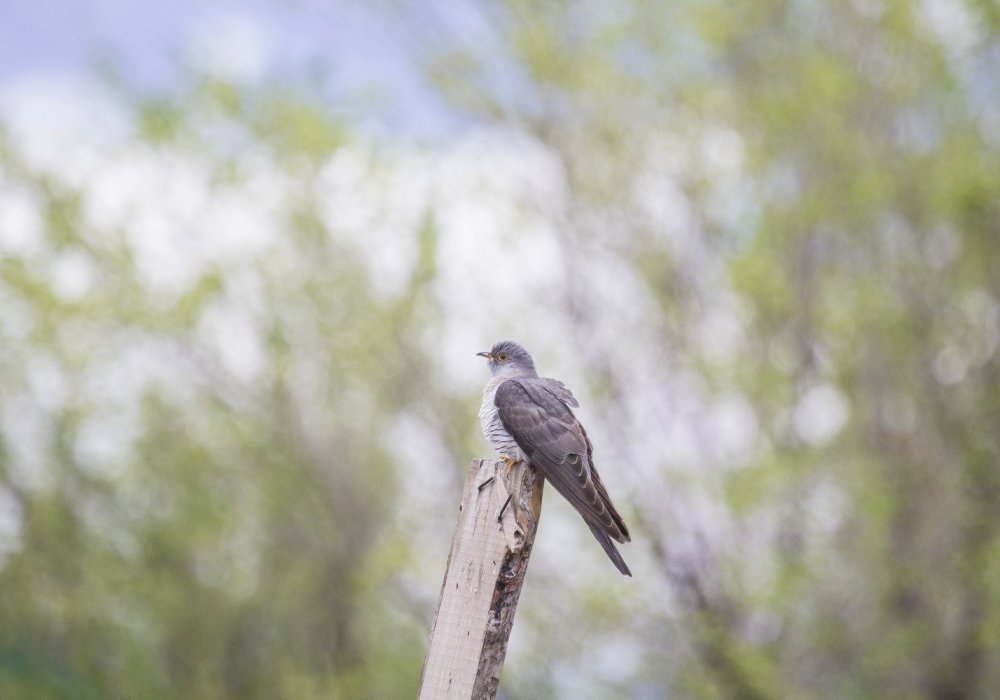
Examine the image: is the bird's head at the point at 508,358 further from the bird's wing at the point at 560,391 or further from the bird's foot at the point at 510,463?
the bird's foot at the point at 510,463

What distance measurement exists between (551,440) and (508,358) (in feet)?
4.35

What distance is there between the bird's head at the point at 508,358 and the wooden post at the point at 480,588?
1894 mm

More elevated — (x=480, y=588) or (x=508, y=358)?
(x=508, y=358)

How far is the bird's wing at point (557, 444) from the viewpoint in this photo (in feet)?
12.8

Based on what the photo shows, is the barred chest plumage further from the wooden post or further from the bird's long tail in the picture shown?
the wooden post

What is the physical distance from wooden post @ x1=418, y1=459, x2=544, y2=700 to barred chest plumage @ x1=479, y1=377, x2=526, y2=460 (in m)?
0.65

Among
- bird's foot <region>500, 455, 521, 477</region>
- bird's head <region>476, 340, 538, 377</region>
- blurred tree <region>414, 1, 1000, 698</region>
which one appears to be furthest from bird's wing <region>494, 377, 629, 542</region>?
blurred tree <region>414, 1, 1000, 698</region>

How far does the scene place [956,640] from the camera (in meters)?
9.95

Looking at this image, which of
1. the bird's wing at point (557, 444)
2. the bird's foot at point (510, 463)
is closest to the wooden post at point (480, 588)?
the bird's foot at point (510, 463)

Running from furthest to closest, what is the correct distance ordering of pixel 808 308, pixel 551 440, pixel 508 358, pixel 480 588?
pixel 808 308
pixel 508 358
pixel 551 440
pixel 480 588

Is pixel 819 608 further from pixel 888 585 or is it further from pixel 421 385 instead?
pixel 421 385

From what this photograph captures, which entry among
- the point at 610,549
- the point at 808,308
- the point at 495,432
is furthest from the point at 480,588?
the point at 808,308

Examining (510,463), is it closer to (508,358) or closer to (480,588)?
(480,588)

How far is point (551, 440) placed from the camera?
407 cm
